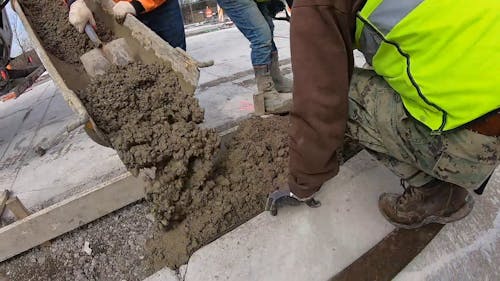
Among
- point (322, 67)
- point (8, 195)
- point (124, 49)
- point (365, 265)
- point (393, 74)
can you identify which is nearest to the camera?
point (322, 67)

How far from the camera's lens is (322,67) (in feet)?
4.03

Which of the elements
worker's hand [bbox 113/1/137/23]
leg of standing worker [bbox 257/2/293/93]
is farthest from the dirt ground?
leg of standing worker [bbox 257/2/293/93]

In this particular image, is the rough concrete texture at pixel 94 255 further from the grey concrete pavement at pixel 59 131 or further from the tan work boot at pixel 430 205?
the tan work boot at pixel 430 205

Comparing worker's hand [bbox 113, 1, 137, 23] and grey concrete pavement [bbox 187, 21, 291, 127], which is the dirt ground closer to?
worker's hand [bbox 113, 1, 137, 23]

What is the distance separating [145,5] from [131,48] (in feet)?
1.12

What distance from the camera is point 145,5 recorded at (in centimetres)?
256

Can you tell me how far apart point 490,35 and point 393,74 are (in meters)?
0.36

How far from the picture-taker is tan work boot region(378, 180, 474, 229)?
5.38 feet

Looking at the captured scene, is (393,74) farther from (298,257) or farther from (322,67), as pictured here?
(298,257)

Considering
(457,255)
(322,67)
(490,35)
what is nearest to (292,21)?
(322,67)

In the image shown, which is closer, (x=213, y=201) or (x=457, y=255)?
(x=457, y=255)

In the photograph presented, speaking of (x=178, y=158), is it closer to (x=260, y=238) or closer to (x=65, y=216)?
(x=260, y=238)

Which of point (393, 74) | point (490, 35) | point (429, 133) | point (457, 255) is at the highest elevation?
point (490, 35)

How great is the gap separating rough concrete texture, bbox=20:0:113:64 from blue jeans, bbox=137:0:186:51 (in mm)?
316
